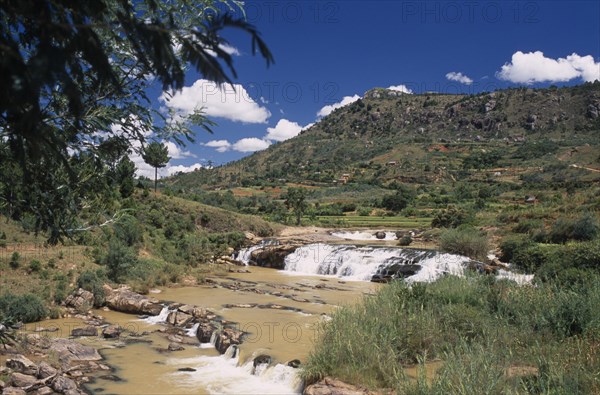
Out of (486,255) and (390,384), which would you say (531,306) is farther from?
(486,255)

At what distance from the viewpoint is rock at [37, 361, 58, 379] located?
8539 mm

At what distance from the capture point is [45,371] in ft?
28.4

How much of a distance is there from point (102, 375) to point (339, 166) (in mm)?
108422

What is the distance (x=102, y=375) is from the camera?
943 cm

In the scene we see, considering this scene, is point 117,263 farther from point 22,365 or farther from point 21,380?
point 21,380

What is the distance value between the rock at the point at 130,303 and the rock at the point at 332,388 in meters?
8.94

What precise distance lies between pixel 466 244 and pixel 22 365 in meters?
22.9

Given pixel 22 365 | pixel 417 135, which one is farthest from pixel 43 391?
pixel 417 135

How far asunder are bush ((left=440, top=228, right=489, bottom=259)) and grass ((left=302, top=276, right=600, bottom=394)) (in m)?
15.8

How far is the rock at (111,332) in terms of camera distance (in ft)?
39.9

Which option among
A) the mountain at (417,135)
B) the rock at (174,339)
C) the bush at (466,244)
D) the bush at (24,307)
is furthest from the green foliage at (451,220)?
the mountain at (417,135)

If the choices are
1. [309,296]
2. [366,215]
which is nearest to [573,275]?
[309,296]

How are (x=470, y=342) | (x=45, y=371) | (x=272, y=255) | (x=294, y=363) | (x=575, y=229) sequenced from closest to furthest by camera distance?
(x=470, y=342)
(x=45, y=371)
(x=294, y=363)
(x=575, y=229)
(x=272, y=255)

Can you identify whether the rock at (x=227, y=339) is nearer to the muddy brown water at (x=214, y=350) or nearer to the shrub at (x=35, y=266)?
the muddy brown water at (x=214, y=350)
